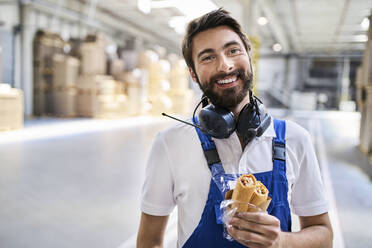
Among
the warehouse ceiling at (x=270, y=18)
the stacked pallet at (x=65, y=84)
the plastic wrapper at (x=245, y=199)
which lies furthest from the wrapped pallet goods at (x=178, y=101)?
the plastic wrapper at (x=245, y=199)

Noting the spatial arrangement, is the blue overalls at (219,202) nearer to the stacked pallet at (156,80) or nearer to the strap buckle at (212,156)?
the strap buckle at (212,156)

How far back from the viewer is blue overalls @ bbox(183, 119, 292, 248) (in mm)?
1040

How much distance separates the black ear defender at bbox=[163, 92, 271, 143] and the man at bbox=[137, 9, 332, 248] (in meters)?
0.03

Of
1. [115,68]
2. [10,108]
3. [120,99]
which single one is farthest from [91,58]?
[10,108]

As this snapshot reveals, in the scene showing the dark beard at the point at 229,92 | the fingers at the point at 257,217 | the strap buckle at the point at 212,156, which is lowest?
the fingers at the point at 257,217

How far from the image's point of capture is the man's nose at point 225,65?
1.16m

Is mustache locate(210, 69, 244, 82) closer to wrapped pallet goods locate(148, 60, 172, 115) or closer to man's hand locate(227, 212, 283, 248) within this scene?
man's hand locate(227, 212, 283, 248)

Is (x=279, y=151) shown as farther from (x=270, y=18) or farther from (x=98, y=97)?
(x=270, y=18)

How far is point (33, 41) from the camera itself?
1171cm

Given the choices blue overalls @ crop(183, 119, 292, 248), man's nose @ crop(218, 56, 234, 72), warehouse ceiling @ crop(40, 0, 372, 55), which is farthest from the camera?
warehouse ceiling @ crop(40, 0, 372, 55)

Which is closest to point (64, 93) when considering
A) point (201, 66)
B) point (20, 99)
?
point (20, 99)

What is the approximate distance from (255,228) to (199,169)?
1.01 ft

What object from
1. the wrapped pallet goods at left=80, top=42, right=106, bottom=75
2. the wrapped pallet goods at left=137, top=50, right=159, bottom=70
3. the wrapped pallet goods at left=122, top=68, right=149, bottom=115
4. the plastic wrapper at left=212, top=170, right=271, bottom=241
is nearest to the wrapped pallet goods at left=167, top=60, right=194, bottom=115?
the wrapped pallet goods at left=137, top=50, right=159, bottom=70

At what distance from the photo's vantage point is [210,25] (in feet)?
3.95
